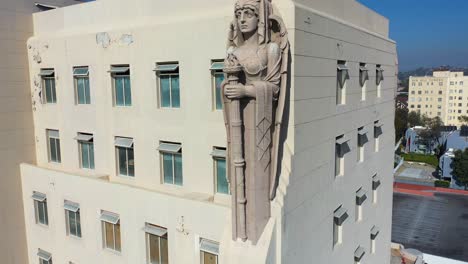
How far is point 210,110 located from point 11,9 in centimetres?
1306

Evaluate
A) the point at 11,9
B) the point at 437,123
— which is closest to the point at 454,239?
the point at 11,9

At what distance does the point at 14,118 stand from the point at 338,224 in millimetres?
17293

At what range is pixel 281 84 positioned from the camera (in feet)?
37.2

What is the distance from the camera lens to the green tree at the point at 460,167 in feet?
217

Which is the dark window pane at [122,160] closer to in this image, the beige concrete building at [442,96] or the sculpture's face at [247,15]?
the sculpture's face at [247,15]

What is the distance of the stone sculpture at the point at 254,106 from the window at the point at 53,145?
40.2 feet

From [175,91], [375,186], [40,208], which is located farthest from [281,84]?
[40,208]

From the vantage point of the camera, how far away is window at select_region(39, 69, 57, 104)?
19219 millimetres

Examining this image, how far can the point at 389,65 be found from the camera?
2244cm

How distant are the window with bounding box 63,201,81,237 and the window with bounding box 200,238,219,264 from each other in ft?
24.4

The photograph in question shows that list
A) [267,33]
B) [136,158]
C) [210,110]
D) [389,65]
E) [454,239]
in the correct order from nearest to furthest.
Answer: [267,33], [210,110], [136,158], [389,65], [454,239]

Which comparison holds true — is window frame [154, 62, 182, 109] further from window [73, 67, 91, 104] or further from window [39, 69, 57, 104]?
window [39, 69, 57, 104]

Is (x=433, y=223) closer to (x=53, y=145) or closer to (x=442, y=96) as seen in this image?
(x=53, y=145)

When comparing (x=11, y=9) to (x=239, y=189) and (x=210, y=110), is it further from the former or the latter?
(x=239, y=189)
